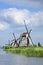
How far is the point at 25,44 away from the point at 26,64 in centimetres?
5310

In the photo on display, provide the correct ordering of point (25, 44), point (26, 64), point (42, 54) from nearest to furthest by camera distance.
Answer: point (26, 64) → point (42, 54) → point (25, 44)

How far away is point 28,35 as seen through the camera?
89.2 metres

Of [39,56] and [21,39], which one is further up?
[21,39]

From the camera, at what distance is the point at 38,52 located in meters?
46.5

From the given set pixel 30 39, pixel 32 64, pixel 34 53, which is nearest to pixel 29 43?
pixel 30 39

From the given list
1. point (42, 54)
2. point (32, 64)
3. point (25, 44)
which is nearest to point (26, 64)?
point (32, 64)

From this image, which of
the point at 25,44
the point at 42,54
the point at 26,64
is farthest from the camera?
the point at 25,44

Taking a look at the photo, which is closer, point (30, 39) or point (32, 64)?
point (32, 64)

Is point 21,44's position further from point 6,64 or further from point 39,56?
point 6,64

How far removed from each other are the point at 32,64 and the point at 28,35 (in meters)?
53.8

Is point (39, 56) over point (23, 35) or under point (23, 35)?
under

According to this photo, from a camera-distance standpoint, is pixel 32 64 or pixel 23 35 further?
pixel 23 35

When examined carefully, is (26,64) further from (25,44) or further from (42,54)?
(25,44)

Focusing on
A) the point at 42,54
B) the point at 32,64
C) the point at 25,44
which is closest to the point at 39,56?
the point at 42,54
